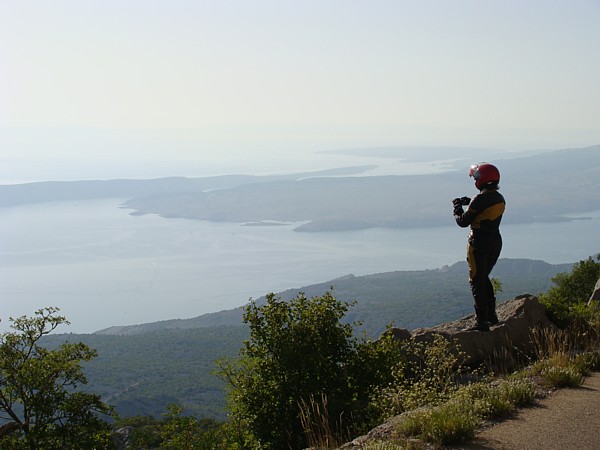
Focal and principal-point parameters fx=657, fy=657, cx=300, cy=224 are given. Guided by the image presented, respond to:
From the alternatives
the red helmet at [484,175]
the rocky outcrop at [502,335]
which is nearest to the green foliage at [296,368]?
the rocky outcrop at [502,335]

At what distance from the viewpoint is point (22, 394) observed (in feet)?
39.1

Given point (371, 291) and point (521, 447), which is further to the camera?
point (371, 291)

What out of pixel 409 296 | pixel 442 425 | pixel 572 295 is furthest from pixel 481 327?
pixel 409 296

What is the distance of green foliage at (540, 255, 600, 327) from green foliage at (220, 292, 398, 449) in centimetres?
326

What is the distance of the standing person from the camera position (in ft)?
31.4

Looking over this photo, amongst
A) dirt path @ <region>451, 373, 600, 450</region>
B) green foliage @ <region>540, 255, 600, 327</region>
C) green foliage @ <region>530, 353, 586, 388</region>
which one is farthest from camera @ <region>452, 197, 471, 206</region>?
dirt path @ <region>451, 373, 600, 450</region>

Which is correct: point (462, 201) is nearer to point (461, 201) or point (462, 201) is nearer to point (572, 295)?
point (461, 201)

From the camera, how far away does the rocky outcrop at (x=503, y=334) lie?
919cm

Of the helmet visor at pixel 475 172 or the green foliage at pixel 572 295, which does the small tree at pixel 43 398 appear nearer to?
the helmet visor at pixel 475 172

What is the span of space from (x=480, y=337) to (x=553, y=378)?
223 cm

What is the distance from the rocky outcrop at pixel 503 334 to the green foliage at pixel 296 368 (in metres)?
1.14

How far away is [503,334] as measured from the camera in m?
9.55

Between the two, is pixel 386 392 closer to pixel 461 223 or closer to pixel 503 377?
pixel 503 377

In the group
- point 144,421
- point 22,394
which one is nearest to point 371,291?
point 144,421
